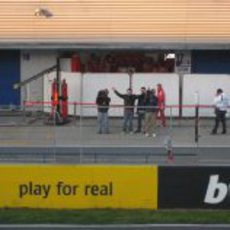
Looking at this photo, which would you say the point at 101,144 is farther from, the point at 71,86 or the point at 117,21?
the point at 117,21

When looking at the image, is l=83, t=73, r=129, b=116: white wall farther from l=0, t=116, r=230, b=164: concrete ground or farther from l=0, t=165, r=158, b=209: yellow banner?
l=0, t=165, r=158, b=209: yellow banner

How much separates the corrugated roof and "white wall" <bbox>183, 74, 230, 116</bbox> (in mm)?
3125

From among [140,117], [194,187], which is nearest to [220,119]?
[140,117]

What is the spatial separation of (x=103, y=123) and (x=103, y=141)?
54cm

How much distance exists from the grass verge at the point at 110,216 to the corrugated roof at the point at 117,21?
74.2ft

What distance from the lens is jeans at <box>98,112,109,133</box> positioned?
82.5ft

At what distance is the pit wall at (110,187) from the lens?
16516 mm

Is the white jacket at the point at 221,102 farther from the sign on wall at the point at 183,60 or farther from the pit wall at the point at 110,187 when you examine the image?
the pit wall at the point at 110,187

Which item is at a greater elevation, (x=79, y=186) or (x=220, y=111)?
(x=220, y=111)

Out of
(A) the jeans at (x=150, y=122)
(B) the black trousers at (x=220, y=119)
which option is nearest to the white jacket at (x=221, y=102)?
(B) the black trousers at (x=220, y=119)

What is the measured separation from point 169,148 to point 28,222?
8738mm

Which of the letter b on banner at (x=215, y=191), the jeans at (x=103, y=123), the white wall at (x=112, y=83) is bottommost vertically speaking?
the letter b on banner at (x=215, y=191)

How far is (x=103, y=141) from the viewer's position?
24.6 m

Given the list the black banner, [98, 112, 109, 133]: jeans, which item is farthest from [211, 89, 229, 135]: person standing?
the black banner
